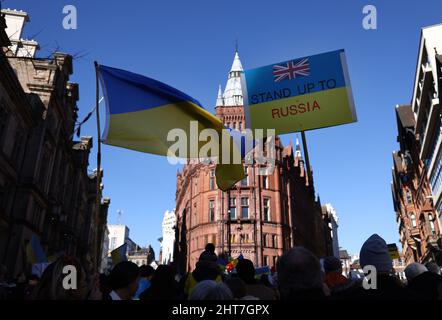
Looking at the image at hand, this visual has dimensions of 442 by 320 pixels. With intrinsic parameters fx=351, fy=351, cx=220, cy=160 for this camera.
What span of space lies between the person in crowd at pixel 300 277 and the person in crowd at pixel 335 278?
209 cm

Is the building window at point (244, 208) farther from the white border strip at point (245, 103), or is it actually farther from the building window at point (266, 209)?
the white border strip at point (245, 103)

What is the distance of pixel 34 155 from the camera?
907 inches

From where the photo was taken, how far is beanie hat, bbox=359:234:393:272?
408 centimetres

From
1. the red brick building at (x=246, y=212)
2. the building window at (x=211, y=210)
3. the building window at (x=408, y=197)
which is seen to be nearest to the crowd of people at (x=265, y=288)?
the red brick building at (x=246, y=212)

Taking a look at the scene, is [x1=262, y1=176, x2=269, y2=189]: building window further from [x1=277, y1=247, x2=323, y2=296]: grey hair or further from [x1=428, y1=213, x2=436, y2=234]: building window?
[x1=277, y1=247, x2=323, y2=296]: grey hair

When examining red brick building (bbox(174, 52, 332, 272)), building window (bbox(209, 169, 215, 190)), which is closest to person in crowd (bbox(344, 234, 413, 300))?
red brick building (bbox(174, 52, 332, 272))

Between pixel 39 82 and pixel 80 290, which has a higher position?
pixel 39 82

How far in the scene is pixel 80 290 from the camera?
3400 millimetres

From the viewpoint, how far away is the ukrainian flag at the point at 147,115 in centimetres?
770
